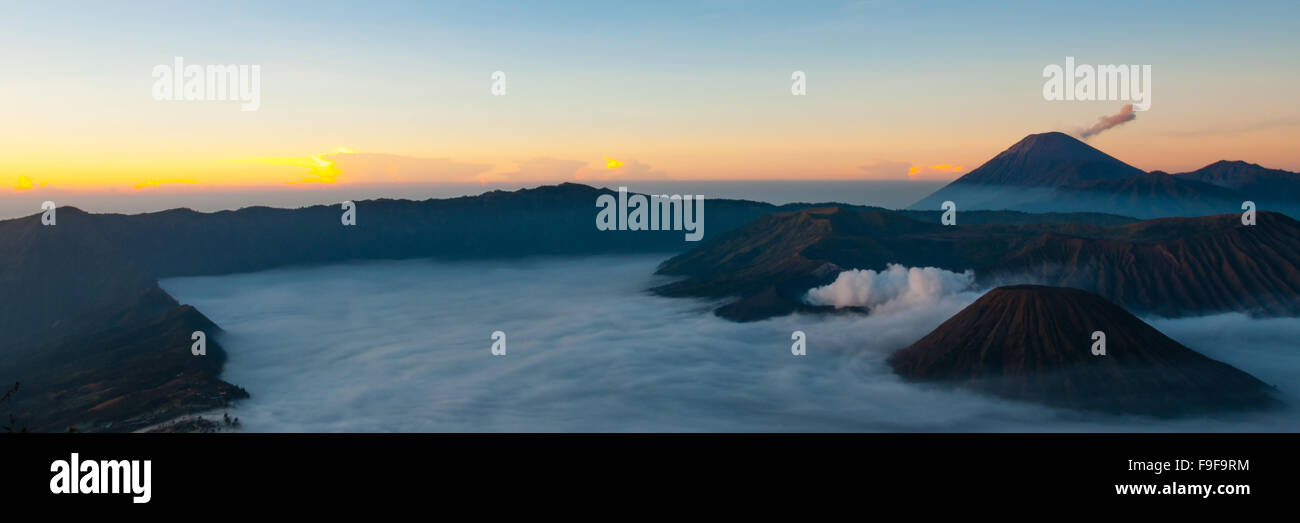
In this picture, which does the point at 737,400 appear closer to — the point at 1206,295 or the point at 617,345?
the point at 617,345

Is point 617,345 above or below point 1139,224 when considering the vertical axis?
below

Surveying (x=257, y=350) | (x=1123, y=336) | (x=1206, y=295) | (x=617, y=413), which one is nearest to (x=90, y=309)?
(x=257, y=350)

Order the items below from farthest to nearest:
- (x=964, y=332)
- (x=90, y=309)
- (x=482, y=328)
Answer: (x=482, y=328) → (x=90, y=309) → (x=964, y=332)

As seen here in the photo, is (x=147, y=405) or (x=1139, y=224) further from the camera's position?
(x=1139, y=224)

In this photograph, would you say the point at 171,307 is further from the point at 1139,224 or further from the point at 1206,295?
the point at 1139,224

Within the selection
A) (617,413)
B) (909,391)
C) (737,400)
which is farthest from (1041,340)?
(617,413)

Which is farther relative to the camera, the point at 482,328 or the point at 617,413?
the point at 482,328
